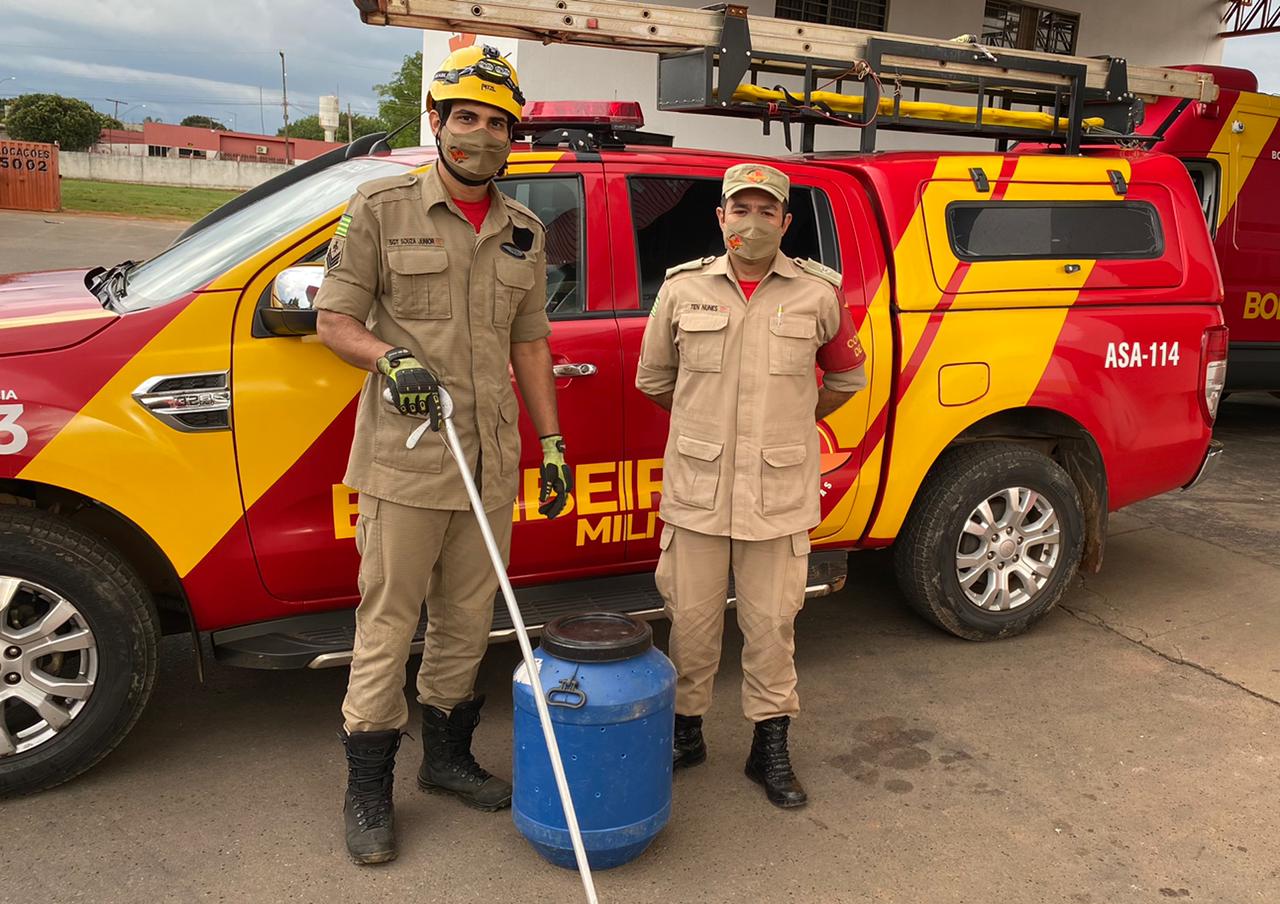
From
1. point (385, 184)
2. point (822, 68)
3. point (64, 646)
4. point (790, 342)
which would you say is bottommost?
point (64, 646)

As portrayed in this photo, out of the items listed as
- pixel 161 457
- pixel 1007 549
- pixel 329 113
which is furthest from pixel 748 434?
pixel 329 113

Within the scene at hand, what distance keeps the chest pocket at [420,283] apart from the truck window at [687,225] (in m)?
0.99

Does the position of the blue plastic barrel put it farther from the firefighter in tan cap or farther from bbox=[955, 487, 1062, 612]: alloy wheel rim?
bbox=[955, 487, 1062, 612]: alloy wheel rim

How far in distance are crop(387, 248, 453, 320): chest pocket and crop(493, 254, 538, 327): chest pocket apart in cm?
14

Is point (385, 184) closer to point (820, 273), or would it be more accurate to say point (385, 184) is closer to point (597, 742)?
point (820, 273)

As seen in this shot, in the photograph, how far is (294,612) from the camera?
11.0 ft

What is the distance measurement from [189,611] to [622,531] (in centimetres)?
133

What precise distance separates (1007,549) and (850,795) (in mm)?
1470

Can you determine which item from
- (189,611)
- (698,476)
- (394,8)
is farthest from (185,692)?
(394,8)

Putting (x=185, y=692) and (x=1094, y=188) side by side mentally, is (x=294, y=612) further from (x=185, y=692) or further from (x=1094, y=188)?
(x=1094, y=188)

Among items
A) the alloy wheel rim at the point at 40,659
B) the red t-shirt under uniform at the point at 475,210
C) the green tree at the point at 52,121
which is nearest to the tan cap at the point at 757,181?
the red t-shirt under uniform at the point at 475,210

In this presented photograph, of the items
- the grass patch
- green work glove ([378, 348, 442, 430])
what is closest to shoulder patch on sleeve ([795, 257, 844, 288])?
green work glove ([378, 348, 442, 430])

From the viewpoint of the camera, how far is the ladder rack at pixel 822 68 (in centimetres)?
391

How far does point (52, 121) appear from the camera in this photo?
200 feet
